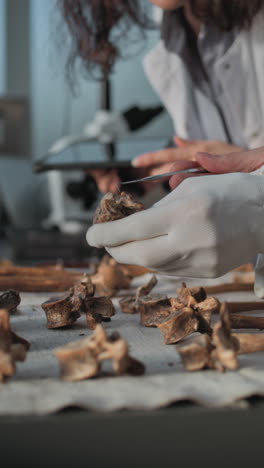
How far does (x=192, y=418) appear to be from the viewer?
Result: 31 cm

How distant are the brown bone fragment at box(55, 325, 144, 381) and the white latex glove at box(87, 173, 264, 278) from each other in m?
0.11

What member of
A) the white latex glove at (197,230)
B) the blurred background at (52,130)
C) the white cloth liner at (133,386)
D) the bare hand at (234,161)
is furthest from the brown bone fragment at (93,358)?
the blurred background at (52,130)

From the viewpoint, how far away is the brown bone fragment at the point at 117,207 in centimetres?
46

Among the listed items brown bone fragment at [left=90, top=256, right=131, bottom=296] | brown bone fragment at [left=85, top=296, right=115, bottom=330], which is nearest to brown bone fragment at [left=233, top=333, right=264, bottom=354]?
brown bone fragment at [left=85, top=296, right=115, bottom=330]

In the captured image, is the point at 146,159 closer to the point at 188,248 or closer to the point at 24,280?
the point at 24,280

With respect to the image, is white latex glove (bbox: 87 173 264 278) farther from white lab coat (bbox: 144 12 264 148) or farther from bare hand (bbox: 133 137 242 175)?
white lab coat (bbox: 144 12 264 148)

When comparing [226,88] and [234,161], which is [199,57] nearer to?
[226,88]

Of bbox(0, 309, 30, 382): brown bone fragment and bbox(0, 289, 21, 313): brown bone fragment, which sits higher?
bbox(0, 309, 30, 382): brown bone fragment

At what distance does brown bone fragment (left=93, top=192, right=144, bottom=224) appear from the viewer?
0.46 meters

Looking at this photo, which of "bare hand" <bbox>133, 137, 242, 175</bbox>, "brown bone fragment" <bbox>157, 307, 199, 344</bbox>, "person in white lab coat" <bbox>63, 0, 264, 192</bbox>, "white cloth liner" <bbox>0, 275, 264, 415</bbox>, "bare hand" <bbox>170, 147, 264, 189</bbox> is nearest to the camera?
"white cloth liner" <bbox>0, 275, 264, 415</bbox>

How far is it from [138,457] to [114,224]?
206 mm

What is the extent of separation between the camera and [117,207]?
47 centimetres

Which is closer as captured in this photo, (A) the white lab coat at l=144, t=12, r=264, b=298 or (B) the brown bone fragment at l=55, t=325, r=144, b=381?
(B) the brown bone fragment at l=55, t=325, r=144, b=381

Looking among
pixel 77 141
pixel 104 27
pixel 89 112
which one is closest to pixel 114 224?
pixel 104 27
